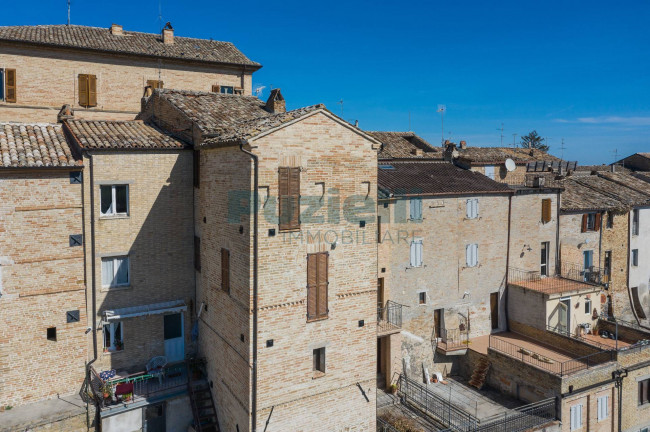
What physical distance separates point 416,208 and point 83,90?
57.9 ft

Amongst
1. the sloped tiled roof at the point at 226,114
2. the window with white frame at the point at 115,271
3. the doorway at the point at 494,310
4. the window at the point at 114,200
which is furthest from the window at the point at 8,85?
the doorway at the point at 494,310

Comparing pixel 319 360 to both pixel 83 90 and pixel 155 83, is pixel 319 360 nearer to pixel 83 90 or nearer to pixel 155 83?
pixel 155 83

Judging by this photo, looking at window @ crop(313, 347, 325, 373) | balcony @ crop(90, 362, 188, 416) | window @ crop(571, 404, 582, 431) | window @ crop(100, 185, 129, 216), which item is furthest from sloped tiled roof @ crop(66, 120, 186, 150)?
window @ crop(571, 404, 582, 431)

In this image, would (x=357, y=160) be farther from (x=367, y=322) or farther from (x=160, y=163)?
(x=160, y=163)

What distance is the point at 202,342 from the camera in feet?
59.6

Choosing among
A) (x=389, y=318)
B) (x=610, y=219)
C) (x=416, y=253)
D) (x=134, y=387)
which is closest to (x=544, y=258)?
(x=610, y=219)

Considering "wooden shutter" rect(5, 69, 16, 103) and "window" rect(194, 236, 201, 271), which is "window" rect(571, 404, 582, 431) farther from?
"wooden shutter" rect(5, 69, 16, 103)

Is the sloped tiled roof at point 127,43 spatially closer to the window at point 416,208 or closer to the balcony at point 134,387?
the window at point 416,208

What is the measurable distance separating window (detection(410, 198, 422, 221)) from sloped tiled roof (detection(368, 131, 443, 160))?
28.1 feet

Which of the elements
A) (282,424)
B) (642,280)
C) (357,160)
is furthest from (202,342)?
(642,280)

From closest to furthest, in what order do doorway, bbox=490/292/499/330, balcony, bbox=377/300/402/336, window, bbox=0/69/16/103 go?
balcony, bbox=377/300/402/336, window, bbox=0/69/16/103, doorway, bbox=490/292/499/330

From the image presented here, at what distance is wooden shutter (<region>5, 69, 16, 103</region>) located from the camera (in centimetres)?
2355

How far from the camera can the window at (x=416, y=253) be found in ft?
74.1

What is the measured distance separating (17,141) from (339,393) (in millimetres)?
13358
